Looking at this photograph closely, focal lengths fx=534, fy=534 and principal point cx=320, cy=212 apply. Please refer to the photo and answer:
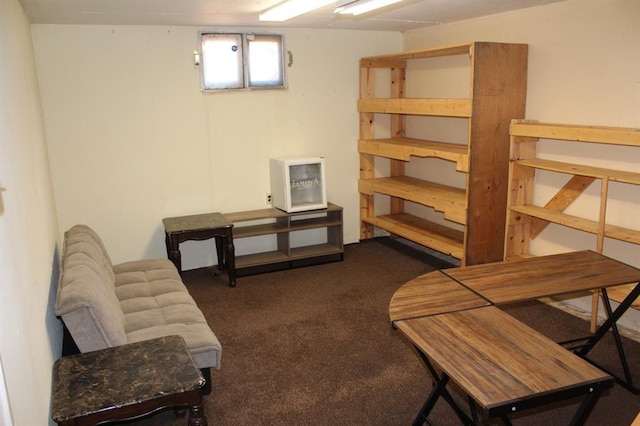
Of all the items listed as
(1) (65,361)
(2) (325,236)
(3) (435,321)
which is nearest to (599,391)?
(3) (435,321)

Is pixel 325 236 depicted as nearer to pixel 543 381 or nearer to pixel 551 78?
pixel 551 78

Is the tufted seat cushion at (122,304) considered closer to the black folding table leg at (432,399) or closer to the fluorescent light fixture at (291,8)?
the black folding table leg at (432,399)

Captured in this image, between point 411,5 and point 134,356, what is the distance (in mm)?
3107

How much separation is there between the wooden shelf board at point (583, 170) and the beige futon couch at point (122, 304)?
2.61m

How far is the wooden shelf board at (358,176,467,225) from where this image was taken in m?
4.59

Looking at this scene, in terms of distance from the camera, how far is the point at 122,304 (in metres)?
3.32

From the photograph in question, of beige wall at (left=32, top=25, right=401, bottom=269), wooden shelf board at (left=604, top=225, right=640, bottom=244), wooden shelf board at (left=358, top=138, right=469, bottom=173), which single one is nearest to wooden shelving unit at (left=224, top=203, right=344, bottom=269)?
beige wall at (left=32, top=25, right=401, bottom=269)

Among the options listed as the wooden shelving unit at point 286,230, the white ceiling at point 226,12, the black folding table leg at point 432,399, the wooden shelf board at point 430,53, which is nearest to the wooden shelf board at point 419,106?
the wooden shelf board at point 430,53

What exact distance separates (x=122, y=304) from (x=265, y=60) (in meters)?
2.93

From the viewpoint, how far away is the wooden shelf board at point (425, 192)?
4590 millimetres

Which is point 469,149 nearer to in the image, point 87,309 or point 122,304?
point 122,304

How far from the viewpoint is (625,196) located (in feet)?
12.1

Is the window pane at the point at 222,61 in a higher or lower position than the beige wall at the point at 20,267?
higher

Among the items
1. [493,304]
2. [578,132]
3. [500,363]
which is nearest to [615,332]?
[493,304]
